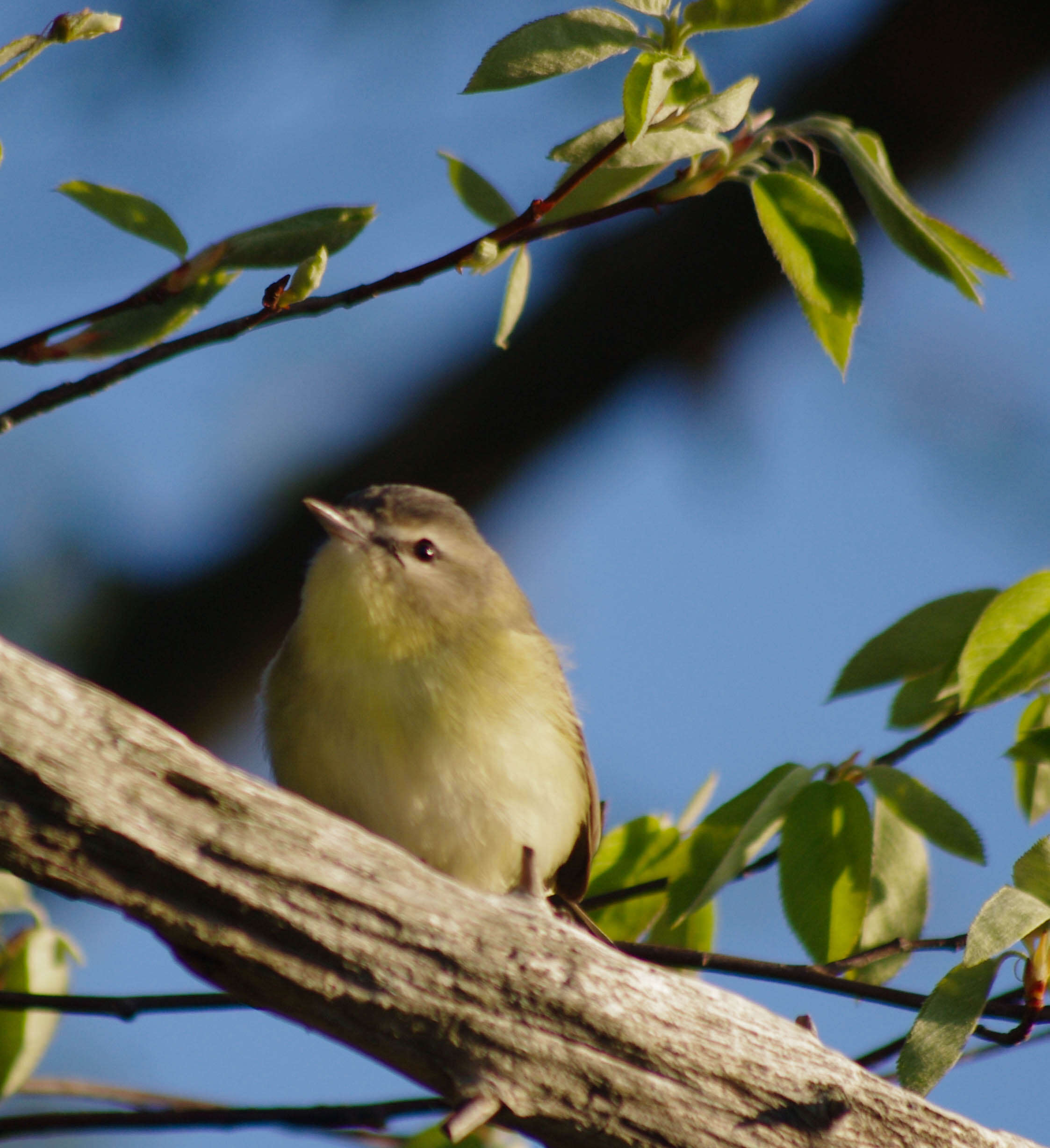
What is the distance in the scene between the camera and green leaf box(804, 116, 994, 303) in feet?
7.00

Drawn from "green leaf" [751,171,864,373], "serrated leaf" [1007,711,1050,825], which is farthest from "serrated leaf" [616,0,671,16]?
"serrated leaf" [1007,711,1050,825]

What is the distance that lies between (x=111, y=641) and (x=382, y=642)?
2.49m

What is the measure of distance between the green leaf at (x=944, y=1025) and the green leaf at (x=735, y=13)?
1.46 m

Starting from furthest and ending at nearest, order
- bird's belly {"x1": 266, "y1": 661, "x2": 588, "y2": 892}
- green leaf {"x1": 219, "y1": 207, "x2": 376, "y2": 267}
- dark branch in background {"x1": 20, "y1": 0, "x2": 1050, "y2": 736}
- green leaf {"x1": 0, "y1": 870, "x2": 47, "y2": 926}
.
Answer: dark branch in background {"x1": 20, "y1": 0, "x2": 1050, "y2": 736} → bird's belly {"x1": 266, "y1": 661, "x2": 588, "y2": 892} → green leaf {"x1": 0, "y1": 870, "x2": 47, "y2": 926} → green leaf {"x1": 219, "y1": 207, "x2": 376, "y2": 267}

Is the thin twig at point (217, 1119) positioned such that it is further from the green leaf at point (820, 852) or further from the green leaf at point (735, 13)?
the green leaf at point (735, 13)

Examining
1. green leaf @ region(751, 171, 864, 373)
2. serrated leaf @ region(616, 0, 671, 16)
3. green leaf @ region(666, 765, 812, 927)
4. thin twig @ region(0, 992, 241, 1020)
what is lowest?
thin twig @ region(0, 992, 241, 1020)

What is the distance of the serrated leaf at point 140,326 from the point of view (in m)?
2.37

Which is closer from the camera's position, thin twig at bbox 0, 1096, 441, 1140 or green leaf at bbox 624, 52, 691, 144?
green leaf at bbox 624, 52, 691, 144

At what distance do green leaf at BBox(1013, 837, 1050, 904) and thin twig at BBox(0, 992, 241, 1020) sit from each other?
1.28m

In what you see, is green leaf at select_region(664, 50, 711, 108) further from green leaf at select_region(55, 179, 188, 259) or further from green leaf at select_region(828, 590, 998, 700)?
green leaf at select_region(828, 590, 998, 700)

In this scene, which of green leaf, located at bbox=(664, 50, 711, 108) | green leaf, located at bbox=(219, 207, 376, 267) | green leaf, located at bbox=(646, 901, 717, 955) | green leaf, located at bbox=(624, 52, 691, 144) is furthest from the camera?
green leaf, located at bbox=(646, 901, 717, 955)

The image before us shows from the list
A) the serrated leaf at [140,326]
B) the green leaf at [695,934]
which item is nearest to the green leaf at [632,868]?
the green leaf at [695,934]

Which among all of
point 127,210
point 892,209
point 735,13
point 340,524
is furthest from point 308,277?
point 340,524

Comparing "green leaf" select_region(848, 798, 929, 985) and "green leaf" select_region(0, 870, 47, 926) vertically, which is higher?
"green leaf" select_region(848, 798, 929, 985)
